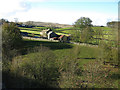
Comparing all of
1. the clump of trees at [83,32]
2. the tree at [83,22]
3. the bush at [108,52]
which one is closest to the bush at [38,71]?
the bush at [108,52]

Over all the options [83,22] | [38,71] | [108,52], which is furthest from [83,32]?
[38,71]

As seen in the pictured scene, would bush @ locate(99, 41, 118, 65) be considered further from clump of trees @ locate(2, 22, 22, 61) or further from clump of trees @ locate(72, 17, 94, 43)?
clump of trees @ locate(72, 17, 94, 43)

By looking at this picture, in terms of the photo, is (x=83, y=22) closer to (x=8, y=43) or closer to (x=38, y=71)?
(x=8, y=43)

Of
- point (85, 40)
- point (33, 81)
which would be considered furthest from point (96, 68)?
point (85, 40)

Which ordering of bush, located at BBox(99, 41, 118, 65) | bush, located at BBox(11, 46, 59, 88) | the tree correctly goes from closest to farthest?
bush, located at BBox(11, 46, 59, 88) → bush, located at BBox(99, 41, 118, 65) → the tree

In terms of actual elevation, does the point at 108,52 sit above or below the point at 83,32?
below

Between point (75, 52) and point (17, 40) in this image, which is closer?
point (17, 40)

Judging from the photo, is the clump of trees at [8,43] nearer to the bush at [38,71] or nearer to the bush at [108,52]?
the bush at [38,71]

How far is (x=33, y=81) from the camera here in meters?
16.8

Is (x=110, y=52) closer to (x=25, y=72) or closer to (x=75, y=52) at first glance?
(x=75, y=52)

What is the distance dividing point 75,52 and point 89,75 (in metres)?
22.0

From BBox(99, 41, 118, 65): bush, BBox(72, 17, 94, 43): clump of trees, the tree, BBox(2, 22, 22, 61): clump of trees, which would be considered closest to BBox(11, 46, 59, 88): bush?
BBox(2, 22, 22, 61): clump of trees

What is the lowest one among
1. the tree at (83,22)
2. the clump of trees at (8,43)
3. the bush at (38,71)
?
the bush at (38,71)

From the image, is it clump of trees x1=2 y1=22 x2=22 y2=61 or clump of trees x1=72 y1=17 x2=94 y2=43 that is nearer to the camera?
clump of trees x1=2 y1=22 x2=22 y2=61
